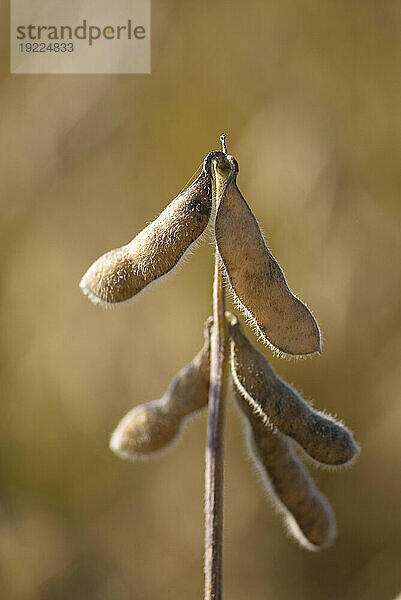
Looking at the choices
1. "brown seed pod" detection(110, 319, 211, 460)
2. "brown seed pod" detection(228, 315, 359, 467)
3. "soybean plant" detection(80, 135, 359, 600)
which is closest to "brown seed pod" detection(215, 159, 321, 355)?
"soybean plant" detection(80, 135, 359, 600)

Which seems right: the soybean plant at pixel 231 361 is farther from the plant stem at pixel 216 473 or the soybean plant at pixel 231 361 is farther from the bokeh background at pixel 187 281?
the bokeh background at pixel 187 281

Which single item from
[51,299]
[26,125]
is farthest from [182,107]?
[51,299]

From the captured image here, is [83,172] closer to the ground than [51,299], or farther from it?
farther from it

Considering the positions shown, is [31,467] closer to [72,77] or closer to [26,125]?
[26,125]

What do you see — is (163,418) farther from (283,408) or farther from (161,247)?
(161,247)

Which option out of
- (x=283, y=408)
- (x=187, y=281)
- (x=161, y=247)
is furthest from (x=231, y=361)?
(x=187, y=281)

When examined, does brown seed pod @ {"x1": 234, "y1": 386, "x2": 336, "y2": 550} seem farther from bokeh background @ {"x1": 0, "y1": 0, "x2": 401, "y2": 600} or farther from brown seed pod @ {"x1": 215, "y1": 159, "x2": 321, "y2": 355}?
bokeh background @ {"x1": 0, "y1": 0, "x2": 401, "y2": 600}
